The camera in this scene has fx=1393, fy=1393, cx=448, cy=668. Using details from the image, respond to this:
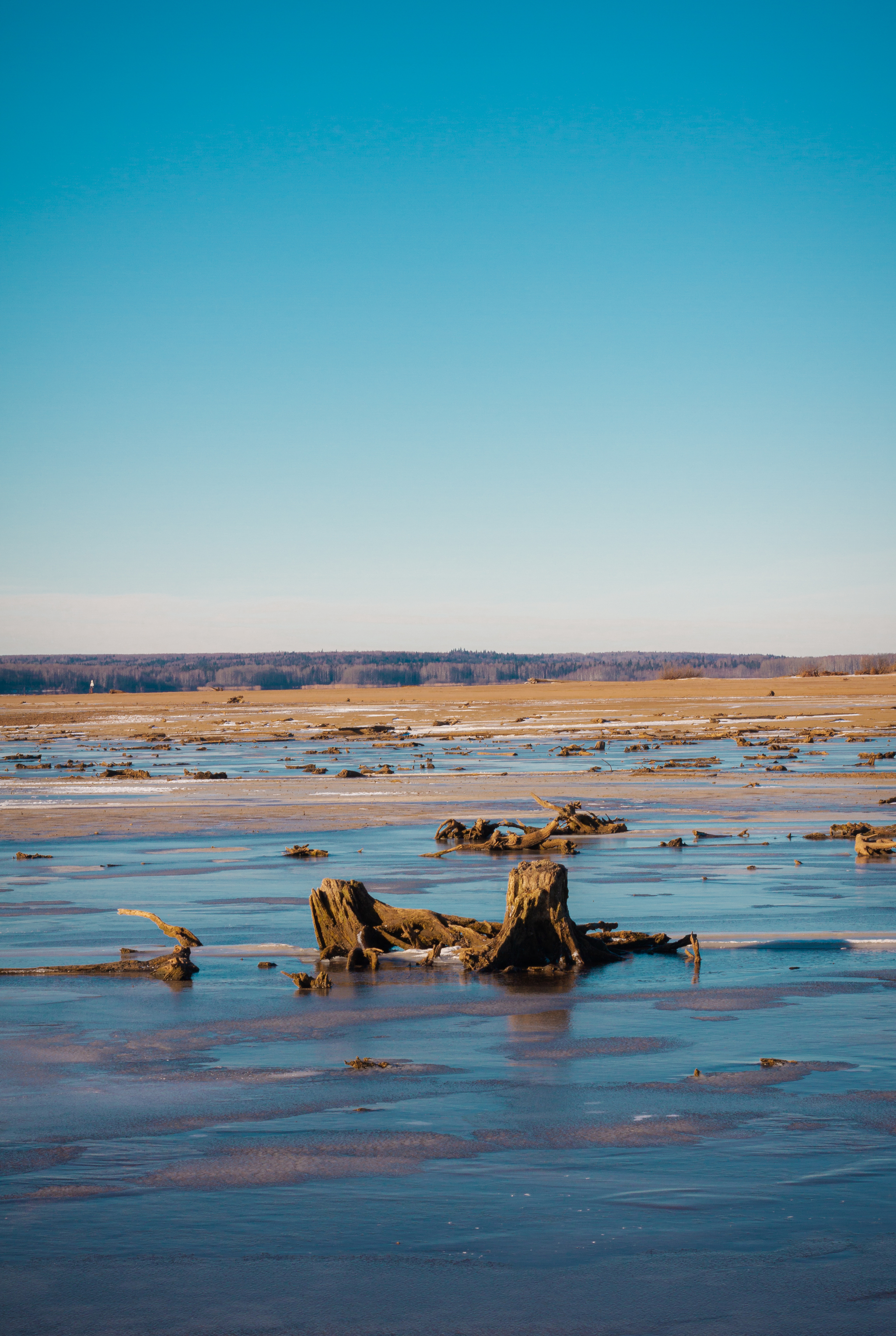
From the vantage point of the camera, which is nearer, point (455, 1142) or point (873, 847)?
point (455, 1142)

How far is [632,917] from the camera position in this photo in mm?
16719

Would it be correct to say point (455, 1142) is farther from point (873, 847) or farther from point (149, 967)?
point (873, 847)

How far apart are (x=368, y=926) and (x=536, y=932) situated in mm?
1844

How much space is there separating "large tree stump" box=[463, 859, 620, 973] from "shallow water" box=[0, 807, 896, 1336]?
33cm

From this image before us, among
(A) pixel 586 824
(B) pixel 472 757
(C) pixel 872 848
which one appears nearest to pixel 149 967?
(C) pixel 872 848

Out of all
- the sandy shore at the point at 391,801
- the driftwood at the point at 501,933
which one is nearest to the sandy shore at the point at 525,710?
the sandy shore at the point at 391,801

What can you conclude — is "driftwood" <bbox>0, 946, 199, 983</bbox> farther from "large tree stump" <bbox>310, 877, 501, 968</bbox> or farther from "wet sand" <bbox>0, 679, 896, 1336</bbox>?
"large tree stump" <bbox>310, 877, 501, 968</bbox>

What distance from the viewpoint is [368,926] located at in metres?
14.8

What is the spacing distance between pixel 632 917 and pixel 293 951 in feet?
13.8

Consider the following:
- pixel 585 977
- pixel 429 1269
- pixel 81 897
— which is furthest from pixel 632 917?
pixel 429 1269

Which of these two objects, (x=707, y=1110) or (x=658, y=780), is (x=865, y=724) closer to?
(x=658, y=780)

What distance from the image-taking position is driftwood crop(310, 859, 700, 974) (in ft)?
46.2

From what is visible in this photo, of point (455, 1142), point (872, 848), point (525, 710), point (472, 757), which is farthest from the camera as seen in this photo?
point (525, 710)

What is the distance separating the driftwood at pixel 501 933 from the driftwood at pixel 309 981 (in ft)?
3.07
